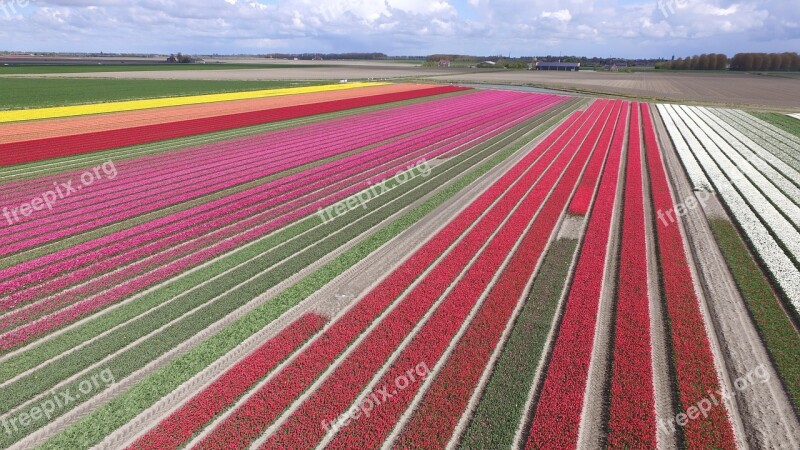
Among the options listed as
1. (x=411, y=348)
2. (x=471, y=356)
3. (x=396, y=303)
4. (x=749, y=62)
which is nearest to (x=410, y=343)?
(x=411, y=348)

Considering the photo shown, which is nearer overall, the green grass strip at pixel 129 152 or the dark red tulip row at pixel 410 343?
the dark red tulip row at pixel 410 343

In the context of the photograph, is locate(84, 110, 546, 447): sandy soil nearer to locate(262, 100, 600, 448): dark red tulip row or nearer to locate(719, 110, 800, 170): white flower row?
locate(262, 100, 600, 448): dark red tulip row

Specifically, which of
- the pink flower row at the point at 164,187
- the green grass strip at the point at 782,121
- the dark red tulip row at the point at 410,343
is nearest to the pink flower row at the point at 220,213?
the pink flower row at the point at 164,187

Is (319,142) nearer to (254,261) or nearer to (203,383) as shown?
(254,261)

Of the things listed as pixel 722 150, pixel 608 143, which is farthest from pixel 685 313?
pixel 722 150

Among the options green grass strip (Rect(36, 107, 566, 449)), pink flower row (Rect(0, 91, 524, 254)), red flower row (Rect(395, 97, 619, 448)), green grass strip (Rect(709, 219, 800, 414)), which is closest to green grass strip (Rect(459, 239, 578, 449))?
red flower row (Rect(395, 97, 619, 448))

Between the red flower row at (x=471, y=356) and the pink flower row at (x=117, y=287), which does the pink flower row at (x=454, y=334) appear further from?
the pink flower row at (x=117, y=287)
